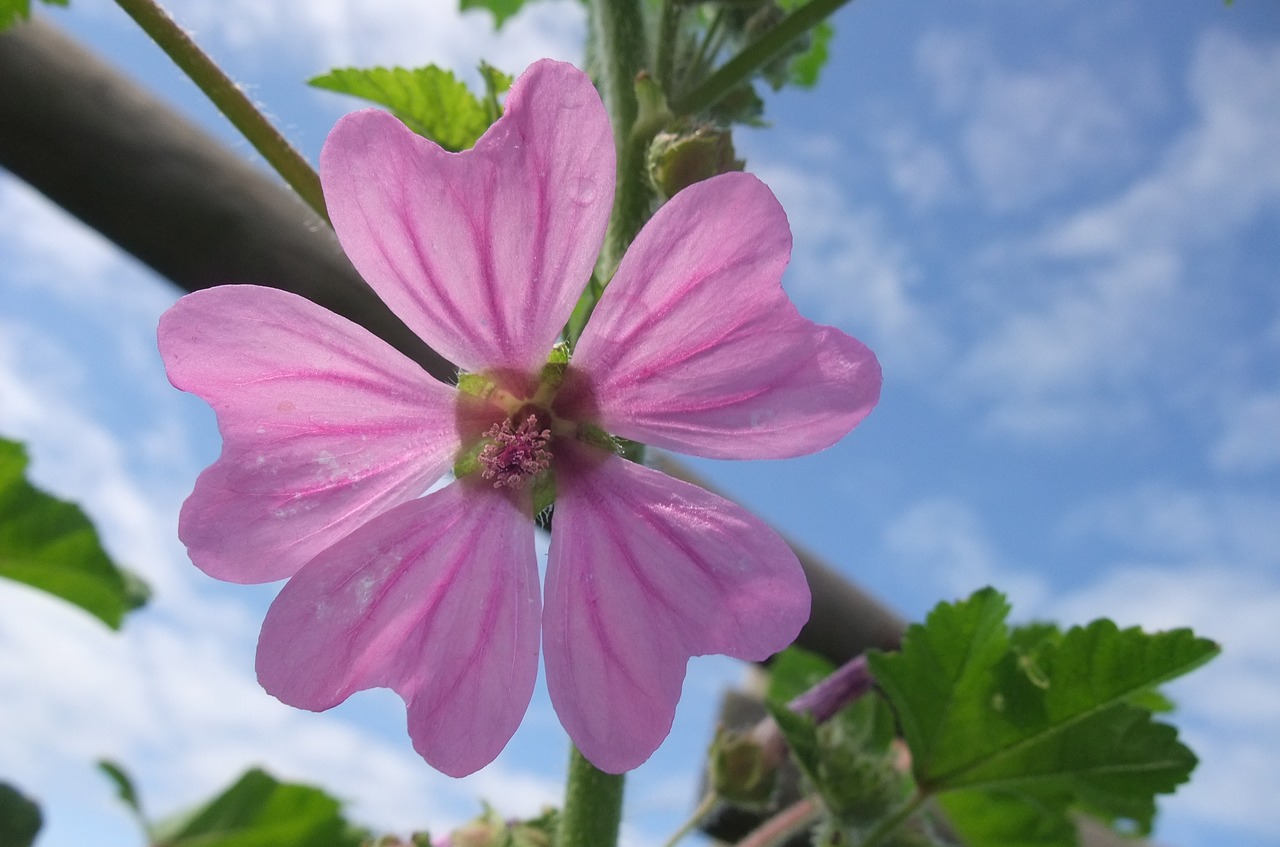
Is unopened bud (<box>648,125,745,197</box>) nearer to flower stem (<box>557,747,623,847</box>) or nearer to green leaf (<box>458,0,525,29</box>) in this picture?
flower stem (<box>557,747,623,847</box>)

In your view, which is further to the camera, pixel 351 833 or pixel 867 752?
pixel 351 833

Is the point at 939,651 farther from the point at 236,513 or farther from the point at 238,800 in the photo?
the point at 238,800

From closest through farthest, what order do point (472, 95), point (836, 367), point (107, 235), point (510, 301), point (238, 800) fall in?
1. point (836, 367)
2. point (510, 301)
3. point (472, 95)
4. point (107, 235)
5. point (238, 800)

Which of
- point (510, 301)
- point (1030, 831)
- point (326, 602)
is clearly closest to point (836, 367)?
point (510, 301)

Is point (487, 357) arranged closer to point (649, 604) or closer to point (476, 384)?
point (476, 384)

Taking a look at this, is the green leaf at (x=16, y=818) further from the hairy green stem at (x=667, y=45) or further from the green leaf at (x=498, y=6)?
the green leaf at (x=498, y=6)

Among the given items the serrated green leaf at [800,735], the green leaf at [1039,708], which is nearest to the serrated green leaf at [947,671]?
the green leaf at [1039,708]
